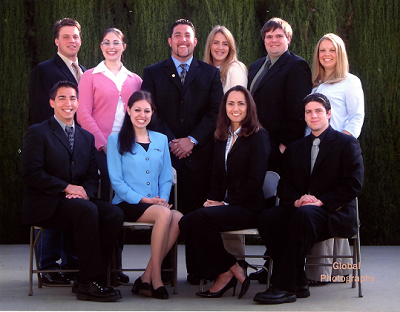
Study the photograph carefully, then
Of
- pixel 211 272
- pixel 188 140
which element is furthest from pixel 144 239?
pixel 211 272

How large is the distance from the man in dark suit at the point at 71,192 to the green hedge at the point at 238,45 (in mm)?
2341

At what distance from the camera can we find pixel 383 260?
537cm

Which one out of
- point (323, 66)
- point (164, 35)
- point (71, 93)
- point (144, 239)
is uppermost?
point (164, 35)

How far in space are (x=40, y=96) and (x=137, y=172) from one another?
1.20 metres

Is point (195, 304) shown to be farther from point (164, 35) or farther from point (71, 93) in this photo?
point (164, 35)

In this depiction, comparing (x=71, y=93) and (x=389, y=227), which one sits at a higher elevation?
(x=71, y=93)

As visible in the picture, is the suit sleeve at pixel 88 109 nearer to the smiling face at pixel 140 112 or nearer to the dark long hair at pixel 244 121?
the smiling face at pixel 140 112

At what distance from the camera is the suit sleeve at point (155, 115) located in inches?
183

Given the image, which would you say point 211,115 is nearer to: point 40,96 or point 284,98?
point 284,98

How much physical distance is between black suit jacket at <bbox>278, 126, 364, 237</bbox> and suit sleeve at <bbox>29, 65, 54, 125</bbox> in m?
2.13

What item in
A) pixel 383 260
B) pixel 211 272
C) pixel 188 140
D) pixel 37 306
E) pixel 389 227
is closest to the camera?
pixel 37 306

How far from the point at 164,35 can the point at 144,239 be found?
2.51 meters

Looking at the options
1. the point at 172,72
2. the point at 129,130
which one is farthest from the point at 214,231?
the point at 172,72

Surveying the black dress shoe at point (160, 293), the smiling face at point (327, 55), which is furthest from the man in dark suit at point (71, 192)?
the smiling face at point (327, 55)
